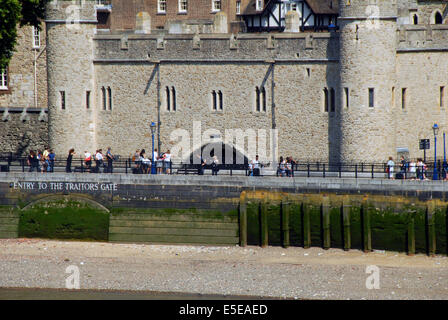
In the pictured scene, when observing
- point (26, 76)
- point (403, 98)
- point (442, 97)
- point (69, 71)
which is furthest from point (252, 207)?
point (26, 76)

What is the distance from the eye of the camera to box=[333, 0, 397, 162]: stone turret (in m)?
55.0

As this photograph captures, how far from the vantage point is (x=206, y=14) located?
75.6 metres

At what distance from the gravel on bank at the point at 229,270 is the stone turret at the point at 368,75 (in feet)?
31.6

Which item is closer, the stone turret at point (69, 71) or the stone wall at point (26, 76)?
the stone turret at point (69, 71)

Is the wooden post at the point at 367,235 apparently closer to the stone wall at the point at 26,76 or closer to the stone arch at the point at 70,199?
the stone arch at the point at 70,199

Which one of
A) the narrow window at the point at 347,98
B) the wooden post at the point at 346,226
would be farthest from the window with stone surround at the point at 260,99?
the wooden post at the point at 346,226

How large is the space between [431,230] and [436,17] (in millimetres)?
30606

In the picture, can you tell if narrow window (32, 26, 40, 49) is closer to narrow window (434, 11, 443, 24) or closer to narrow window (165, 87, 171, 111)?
narrow window (165, 87, 171, 111)

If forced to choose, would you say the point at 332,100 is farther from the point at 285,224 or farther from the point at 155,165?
the point at 285,224

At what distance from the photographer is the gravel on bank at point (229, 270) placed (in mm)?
42344

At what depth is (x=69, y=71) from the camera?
59.8m

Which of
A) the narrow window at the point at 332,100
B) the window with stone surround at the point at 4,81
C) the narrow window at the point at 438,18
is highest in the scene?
the narrow window at the point at 438,18

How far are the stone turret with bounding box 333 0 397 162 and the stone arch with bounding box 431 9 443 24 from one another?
62.1 ft
